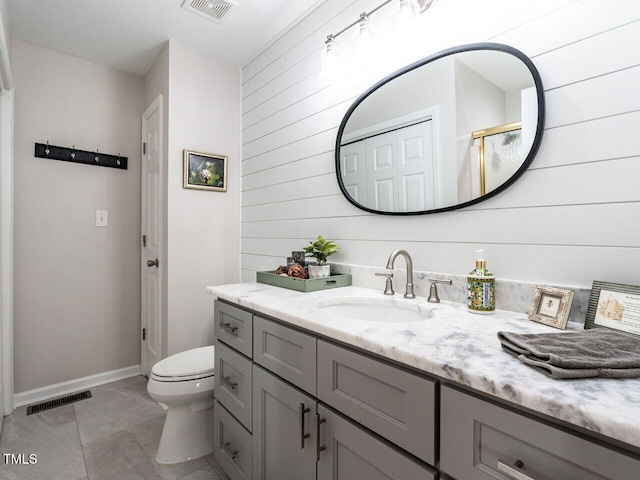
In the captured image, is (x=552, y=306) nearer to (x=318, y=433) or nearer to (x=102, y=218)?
(x=318, y=433)

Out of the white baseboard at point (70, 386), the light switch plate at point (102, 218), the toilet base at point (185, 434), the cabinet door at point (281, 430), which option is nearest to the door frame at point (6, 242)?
the white baseboard at point (70, 386)

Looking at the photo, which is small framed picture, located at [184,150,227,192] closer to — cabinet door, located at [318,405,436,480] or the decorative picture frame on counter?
cabinet door, located at [318,405,436,480]

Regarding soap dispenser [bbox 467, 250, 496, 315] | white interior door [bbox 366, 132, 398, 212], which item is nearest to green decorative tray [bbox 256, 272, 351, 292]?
white interior door [bbox 366, 132, 398, 212]

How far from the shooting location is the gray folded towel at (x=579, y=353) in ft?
1.86

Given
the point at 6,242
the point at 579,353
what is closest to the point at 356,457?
the point at 579,353

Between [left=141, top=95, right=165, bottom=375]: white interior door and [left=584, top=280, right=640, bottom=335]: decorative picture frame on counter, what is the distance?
7.65 ft

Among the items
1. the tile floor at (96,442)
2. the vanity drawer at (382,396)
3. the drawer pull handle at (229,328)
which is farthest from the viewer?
the tile floor at (96,442)

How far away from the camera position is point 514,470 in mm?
543

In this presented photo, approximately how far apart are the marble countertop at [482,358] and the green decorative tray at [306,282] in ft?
0.62

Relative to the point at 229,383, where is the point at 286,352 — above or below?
above

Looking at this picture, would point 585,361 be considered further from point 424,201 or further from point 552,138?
point 424,201

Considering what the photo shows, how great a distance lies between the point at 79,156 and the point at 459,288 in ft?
9.08

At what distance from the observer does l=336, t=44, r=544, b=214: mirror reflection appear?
1.08m

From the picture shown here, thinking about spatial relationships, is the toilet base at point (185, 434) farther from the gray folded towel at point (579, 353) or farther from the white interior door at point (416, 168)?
the gray folded towel at point (579, 353)
